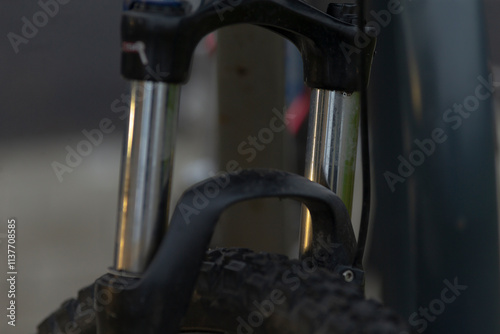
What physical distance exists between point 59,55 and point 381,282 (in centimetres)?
187

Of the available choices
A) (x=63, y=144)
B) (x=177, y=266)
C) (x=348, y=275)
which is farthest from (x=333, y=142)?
(x=63, y=144)

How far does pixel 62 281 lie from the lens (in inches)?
75.9

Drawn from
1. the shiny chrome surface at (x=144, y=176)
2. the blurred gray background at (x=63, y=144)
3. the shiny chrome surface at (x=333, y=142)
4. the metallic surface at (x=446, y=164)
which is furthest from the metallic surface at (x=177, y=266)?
the blurred gray background at (x=63, y=144)

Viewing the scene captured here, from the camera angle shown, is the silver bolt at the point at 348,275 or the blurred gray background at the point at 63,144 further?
the blurred gray background at the point at 63,144

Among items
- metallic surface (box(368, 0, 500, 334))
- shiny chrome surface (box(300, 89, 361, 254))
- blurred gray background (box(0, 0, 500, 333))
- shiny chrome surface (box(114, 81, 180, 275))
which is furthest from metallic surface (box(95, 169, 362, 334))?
blurred gray background (box(0, 0, 500, 333))

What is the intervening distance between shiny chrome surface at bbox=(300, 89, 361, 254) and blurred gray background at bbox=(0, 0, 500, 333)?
2.01 ft

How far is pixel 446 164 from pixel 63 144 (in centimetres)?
158

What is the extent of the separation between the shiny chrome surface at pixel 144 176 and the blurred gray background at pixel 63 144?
0.77 metres

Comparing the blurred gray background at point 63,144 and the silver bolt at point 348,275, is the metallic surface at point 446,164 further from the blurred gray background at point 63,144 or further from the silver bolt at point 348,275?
the blurred gray background at point 63,144

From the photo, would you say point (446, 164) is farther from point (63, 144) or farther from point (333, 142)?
point (63, 144)

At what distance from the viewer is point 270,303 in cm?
67

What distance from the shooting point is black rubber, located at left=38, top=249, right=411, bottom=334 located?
0.61m

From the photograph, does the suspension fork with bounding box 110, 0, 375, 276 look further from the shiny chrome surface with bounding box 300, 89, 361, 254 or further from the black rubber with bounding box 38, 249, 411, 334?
the shiny chrome surface with bounding box 300, 89, 361, 254

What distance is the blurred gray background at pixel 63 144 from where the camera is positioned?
186 centimetres
